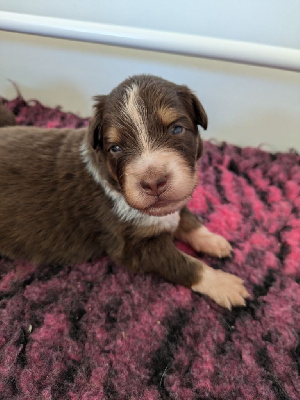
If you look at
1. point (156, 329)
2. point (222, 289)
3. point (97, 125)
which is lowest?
point (156, 329)

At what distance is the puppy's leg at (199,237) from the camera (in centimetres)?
251

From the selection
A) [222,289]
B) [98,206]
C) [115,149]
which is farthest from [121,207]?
[222,289]

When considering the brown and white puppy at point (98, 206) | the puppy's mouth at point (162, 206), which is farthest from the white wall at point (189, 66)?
the puppy's mouth at point (162, 206)

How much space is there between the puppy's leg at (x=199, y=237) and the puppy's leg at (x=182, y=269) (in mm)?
242

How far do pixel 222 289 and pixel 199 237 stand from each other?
1.40 feet

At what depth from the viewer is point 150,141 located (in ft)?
5.89

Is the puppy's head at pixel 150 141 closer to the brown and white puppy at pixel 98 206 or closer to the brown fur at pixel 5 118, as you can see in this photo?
the brown and white puppy at pixel 98 206

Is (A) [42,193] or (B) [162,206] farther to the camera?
(A) [42,193]

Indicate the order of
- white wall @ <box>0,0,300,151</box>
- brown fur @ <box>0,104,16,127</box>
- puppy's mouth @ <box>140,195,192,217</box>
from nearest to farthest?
puppy's mouth @ <box>140,195,192,217</box> < white wall @ <box>0,0,300,151</box> < brown fur @ <box>0,104,16,127</box>

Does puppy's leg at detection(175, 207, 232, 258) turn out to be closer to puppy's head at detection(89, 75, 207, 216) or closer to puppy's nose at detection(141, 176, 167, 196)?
puppy's head at detection(89, 75, 207, 216)

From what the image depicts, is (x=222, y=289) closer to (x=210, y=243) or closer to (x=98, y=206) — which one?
(x=210, y=243)

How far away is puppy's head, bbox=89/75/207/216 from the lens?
5.74ft

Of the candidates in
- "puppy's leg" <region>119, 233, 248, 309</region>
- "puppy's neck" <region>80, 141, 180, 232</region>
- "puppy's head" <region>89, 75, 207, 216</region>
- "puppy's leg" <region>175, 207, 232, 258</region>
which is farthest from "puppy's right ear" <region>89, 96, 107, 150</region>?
"puppy's leg" <region>175, 207, 232, 258</region>

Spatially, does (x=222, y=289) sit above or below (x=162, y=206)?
below
